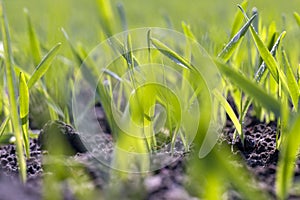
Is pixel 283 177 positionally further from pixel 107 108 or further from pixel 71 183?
pixel 107 108

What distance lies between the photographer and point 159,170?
910 mm

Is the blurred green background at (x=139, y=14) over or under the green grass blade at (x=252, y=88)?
over

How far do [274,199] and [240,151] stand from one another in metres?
0.29

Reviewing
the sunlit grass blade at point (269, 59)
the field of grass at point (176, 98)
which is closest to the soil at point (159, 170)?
the field of grass at point (176, 98)

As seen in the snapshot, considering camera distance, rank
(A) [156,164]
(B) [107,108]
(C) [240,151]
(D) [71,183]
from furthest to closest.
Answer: (B) [107,108] < (C) [240,151] < (A) [156,164] < (D) [71,183]

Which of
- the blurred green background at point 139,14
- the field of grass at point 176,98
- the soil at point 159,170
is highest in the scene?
the blurred green background at point 139,14

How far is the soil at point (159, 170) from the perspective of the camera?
777 mm

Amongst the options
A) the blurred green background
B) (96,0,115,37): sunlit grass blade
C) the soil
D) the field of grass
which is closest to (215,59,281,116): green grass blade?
the field of grass

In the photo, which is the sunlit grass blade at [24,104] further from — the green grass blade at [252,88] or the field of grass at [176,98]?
the green grass blade at [252,88]

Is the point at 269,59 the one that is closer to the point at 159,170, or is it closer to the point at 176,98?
the point at 176,98

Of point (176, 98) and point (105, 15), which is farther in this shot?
point (105, 15)

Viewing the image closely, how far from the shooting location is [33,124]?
155cm

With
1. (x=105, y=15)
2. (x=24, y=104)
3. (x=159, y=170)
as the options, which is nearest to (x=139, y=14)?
(x=105, y=15)

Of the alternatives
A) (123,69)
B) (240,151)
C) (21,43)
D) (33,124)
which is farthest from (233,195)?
(21,43)
